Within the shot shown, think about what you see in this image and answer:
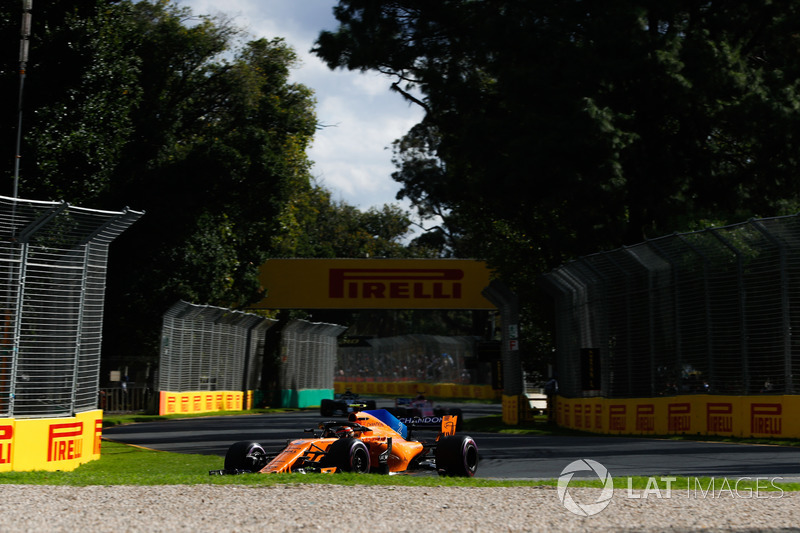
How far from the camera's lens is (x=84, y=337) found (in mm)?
14250

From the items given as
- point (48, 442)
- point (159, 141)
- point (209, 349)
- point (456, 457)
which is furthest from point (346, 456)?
point (209, 349)

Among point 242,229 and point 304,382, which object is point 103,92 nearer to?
point 242,229

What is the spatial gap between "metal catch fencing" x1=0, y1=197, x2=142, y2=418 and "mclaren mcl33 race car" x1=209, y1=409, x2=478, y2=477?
283 centimetres

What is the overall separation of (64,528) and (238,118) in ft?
89.9

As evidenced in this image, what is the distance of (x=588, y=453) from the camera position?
51.2 ft

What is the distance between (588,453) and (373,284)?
84.6 ft

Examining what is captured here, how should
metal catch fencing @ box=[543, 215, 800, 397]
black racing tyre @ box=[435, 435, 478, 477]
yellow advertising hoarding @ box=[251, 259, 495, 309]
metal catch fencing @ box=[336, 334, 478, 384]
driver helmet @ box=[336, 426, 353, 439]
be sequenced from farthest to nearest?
1. metal catch fencing @ box=[336, 334, 478, 384]
2. yellow advertising hoarding @ box=[251, 259, 495, 309]
3. metal catch fencing @ box=[543, 215, 800, 397]
4. driver helmet @ box=[336, 426, 353, 439]
5. black racing tyre @ box=[435, 435, 478, 477]

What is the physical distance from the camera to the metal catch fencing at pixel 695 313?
57.3ft

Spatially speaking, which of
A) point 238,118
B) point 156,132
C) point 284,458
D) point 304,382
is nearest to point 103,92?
point 156,132

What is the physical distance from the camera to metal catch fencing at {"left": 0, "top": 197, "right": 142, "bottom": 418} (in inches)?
495

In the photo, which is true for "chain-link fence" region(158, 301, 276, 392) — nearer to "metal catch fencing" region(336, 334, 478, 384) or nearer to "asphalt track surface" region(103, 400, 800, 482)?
"asphalt track surface" region(103, 400, 800, 482)

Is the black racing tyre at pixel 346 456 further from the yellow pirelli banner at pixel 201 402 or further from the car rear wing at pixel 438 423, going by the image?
the yellow pirelli banner at pixel 201 402

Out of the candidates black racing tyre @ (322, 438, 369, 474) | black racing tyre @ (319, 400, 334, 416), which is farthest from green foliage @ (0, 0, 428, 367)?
black racing tyre @ (322, 438, 369, 474)

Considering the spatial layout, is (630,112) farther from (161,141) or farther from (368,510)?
(368,510)
